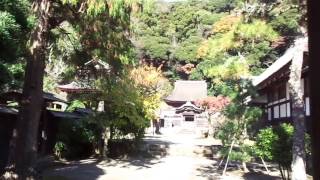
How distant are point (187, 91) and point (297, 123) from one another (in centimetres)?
4036

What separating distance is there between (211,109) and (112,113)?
20.2m

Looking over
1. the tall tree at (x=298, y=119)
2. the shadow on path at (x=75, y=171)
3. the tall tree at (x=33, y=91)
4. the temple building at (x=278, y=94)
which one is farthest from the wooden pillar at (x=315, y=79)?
the temple building at (x=278, y=94)

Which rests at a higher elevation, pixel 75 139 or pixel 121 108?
pixel 121 108

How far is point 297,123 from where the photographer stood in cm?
1155

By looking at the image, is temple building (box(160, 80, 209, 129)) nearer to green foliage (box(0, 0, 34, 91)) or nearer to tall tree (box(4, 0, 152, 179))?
tall tree (box(4, 0, 152, 179))

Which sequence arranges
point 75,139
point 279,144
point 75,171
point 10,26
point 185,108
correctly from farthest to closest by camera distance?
1. point 185,108
2. point 75,139
3. point 75,171
4. point 279,144
5. point 10,26

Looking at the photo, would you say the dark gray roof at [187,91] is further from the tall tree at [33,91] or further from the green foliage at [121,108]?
the tall tree at [33,91]

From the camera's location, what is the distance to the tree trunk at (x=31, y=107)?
10430 millimetres

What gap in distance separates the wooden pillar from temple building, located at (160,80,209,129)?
4623cm

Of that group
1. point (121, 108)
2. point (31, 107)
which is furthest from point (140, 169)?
point (31, 107)

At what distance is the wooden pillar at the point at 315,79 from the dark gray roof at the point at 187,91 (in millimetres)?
49193

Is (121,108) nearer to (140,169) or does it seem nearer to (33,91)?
(140,169)

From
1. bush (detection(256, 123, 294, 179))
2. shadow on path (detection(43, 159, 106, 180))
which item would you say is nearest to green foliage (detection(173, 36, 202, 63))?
shadow on path (detection(43, 159, 106, 180))

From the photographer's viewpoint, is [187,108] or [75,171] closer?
[75,171]
